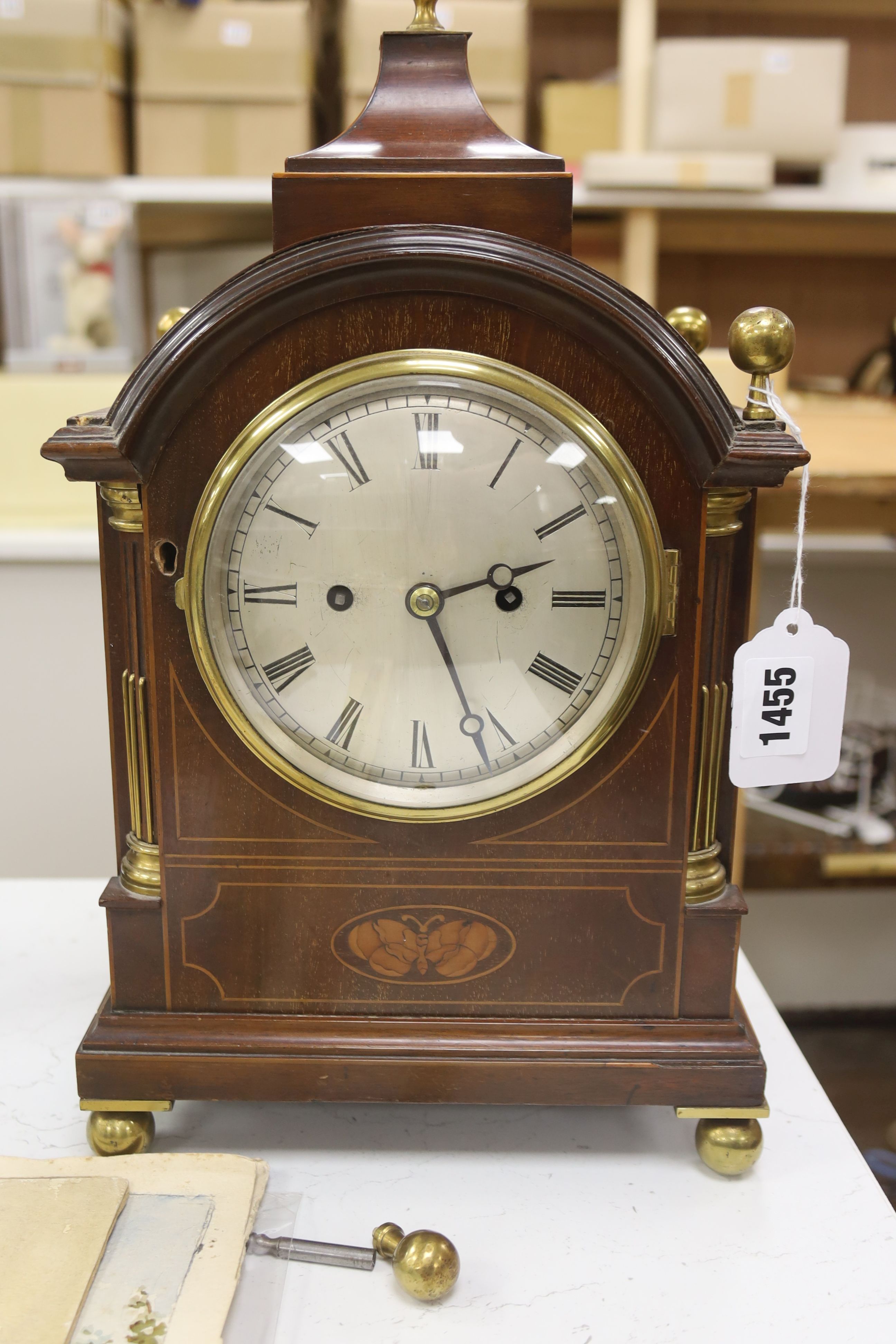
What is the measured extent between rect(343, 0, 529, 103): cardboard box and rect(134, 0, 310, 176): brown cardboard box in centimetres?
9

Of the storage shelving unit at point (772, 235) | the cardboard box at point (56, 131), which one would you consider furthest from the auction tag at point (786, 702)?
the cardboard box at point (56, 131)

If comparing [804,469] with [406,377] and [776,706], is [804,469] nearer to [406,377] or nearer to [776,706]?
[776,706]

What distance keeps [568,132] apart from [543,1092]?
1.65 m

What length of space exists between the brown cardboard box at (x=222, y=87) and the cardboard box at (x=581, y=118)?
408mm

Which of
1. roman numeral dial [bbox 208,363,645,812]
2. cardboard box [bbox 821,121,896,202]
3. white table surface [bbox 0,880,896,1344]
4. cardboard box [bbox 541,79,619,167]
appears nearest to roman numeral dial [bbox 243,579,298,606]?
roman numeral dial [bbox 208,363,645,812]

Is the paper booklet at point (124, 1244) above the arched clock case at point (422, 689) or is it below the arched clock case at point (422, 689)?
below

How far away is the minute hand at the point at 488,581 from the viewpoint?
30.0 inches

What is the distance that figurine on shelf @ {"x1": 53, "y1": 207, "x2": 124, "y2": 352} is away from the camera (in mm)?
1935

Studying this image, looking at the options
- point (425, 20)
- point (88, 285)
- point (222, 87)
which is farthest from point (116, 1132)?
point (222, 87)

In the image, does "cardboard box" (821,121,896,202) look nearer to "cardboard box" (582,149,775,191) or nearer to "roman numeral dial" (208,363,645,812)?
"cardboard box" (582,149,775,191)

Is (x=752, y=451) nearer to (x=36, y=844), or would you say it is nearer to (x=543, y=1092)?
(x=543, y=1092)

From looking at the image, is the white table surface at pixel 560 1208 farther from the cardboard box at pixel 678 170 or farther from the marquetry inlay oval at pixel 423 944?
the cardboard box at pixel 678 170

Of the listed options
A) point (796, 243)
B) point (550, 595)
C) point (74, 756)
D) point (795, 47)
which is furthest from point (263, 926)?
point (796, 243)

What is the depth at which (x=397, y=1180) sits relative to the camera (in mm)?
823
